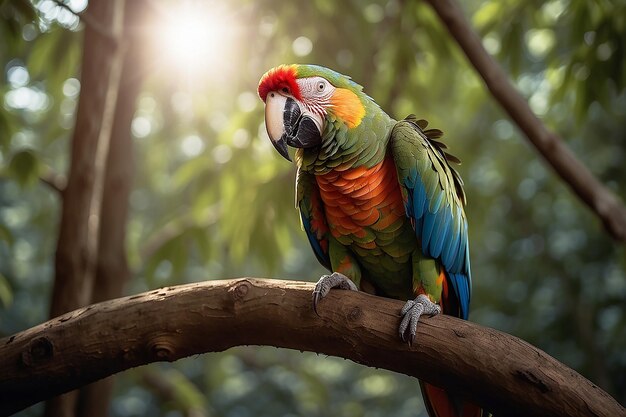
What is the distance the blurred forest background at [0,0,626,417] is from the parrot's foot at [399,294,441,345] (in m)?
1.36

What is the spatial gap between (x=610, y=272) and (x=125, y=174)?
12.0 feet

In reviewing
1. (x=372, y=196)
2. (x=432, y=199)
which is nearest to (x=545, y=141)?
(x=432, y=199)

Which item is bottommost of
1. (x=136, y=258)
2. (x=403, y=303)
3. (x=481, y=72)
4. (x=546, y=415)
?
(x=546, y=415)

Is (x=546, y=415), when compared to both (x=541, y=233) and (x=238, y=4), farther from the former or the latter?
(x=541, y=233)

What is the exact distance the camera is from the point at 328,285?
154cm

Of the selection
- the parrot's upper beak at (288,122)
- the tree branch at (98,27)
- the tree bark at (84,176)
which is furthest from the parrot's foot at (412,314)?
the tree branch at (98,27)

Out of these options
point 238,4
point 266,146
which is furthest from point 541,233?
point 238,4

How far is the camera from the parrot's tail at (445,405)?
1.82m

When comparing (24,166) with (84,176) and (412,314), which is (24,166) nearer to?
(84,176)

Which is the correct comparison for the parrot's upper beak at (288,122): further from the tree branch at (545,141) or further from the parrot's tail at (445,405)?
the tree branch at (545,141)

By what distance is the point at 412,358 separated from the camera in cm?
141

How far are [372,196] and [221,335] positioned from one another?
0.57 m

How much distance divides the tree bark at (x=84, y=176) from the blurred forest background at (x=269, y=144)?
0.05 feet

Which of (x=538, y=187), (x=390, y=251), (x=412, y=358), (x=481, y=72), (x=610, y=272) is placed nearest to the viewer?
(x=412, y=358)
